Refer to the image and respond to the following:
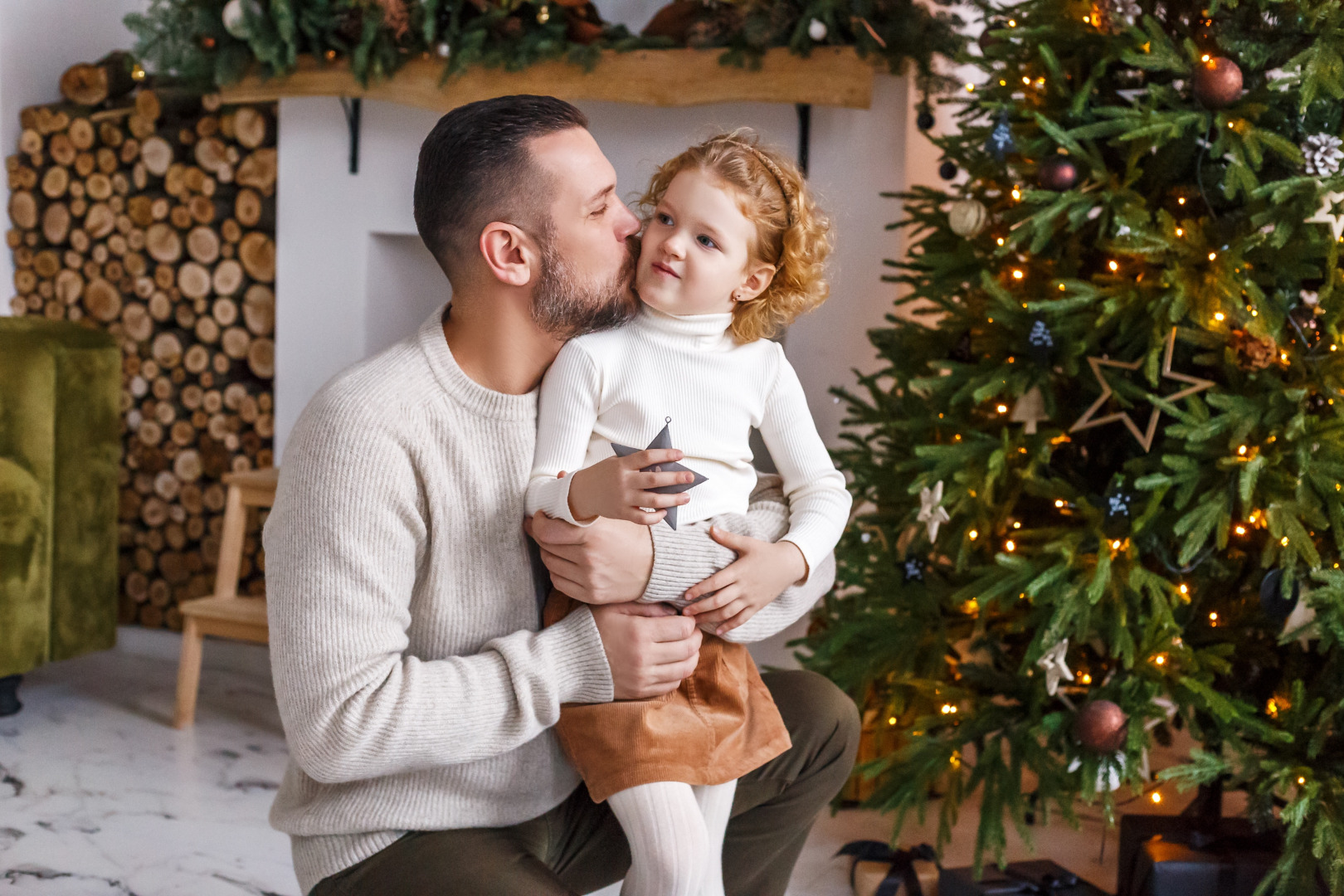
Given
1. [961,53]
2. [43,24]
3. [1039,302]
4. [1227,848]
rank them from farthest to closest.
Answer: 1. [43,24]
2. [961,53]
3. [1227,848]
4. [1039,302]

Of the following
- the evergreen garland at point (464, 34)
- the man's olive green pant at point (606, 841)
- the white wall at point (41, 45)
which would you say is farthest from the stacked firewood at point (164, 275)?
the man's olive green pant at point (606, 841)

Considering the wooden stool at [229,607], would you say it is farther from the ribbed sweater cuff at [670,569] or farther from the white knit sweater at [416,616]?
the ribbed sweater cuff at [670,569]

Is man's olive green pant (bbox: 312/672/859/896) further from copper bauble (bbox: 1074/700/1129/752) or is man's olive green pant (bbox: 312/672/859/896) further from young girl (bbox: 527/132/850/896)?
copper bauble (bbox: 1074/700/1129/752)

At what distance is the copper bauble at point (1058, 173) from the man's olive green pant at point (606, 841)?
930mm

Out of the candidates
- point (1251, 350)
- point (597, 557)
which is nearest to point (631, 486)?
point (597, 557)

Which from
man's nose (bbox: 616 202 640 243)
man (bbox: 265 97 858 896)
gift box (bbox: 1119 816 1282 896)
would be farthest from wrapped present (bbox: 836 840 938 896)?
man's nose (bbox: 616 202 640 243)

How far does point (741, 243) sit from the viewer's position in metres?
1.35

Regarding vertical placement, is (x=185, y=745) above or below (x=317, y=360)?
below

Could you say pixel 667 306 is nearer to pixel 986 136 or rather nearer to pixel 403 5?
pixel 986 136

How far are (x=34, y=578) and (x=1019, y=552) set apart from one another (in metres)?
2.27

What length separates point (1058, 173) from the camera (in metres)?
1.88

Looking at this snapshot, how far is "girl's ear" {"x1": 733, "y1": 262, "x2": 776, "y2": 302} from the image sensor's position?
4.53 ft

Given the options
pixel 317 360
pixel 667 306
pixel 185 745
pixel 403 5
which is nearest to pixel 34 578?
pixel 185 745

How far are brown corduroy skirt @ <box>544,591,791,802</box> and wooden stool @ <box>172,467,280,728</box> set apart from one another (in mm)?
1715
